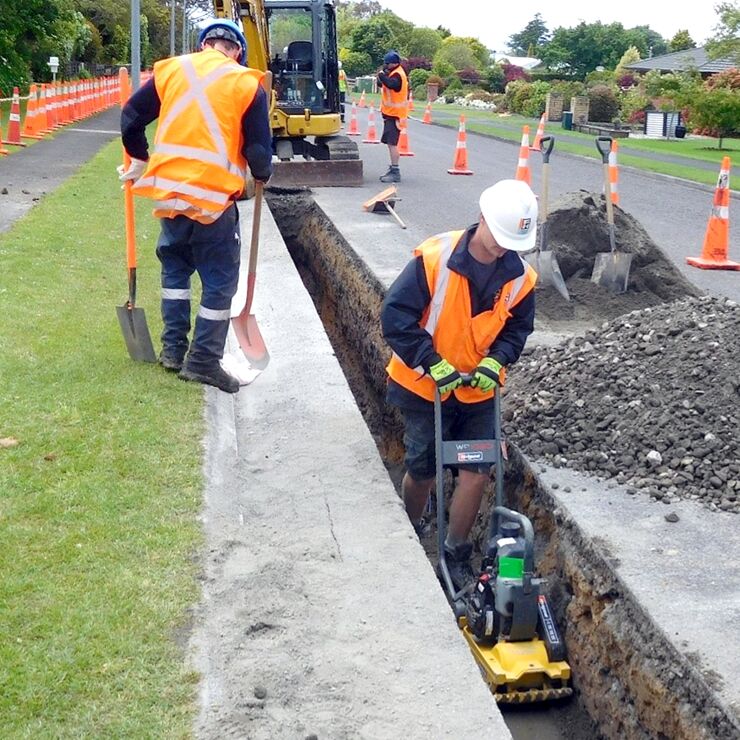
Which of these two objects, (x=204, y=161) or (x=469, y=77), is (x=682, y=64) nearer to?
(x=469, y=77)

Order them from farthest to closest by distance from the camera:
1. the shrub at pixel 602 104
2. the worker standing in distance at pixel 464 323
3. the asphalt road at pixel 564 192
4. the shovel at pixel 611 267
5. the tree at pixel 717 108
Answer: the shrub at pixel 602 104
the tree at pixel 717 108
the asphalt road at pixel 564 192
the shovel at pixel 611 267
the worker standing in distance at pixel 464 323

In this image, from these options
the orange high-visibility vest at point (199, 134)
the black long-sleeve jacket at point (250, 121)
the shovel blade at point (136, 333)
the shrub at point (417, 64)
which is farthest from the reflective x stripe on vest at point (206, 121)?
the shrub at point (417, 64)

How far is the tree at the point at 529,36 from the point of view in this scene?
398 feet

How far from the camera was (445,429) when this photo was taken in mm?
5484

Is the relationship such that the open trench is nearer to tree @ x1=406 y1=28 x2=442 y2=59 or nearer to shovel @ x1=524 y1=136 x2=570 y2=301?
shovel @ x1=524 y1=136 x2=570 y2=301

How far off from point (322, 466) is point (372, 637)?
5.60ft

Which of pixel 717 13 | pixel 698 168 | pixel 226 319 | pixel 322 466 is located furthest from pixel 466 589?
pixel 717 13

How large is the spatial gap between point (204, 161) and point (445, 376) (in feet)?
6.94

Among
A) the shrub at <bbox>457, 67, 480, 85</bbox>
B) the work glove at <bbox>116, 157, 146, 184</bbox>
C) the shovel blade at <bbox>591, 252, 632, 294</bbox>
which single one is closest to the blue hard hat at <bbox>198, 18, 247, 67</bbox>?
the work glove at <bbox>116, 157, 146, 184</bbox>

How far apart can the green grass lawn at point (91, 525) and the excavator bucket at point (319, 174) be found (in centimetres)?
850

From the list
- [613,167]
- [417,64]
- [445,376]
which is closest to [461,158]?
[613,167]

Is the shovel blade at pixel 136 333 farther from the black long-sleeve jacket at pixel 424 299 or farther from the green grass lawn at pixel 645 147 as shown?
the green grass lawn at pixel 645 147

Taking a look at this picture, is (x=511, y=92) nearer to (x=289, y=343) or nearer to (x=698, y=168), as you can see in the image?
(x=698, y=168)

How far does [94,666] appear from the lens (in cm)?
344
